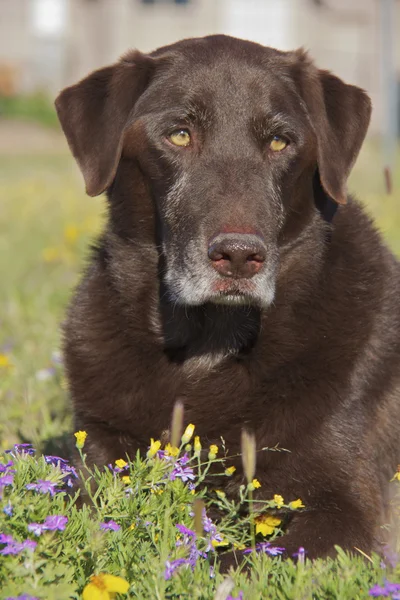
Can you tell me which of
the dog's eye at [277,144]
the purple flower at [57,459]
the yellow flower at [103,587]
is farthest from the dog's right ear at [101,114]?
the yellow flower at [103,587]

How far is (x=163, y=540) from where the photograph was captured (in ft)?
8.09

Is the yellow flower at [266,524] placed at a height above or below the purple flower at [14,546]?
below

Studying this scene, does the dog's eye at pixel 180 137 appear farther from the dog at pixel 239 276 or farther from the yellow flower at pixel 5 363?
the yellow flower at pixel 5 363

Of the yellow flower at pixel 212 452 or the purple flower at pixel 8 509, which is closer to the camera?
the purple flower at pixel 8 509

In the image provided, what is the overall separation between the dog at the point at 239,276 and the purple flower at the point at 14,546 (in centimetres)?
109

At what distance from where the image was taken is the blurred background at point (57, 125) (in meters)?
5.41

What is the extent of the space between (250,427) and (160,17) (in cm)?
2407

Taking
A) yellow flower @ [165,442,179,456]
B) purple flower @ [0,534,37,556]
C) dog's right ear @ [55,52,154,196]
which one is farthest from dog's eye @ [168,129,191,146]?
purple flower @ [0,534,37,556]

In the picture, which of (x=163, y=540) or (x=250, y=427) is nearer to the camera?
(x=163, y=540)

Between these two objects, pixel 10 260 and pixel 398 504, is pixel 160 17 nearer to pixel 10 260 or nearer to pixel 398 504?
pixel 10 260

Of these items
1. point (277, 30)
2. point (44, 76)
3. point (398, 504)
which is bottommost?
point (44, 76)

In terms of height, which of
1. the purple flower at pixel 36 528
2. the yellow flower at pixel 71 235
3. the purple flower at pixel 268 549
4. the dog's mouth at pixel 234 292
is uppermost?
the dog's mouth at pixel 234 292

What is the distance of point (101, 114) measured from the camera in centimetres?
361

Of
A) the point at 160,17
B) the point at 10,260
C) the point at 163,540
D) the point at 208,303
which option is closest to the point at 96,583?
the point at 163,540
